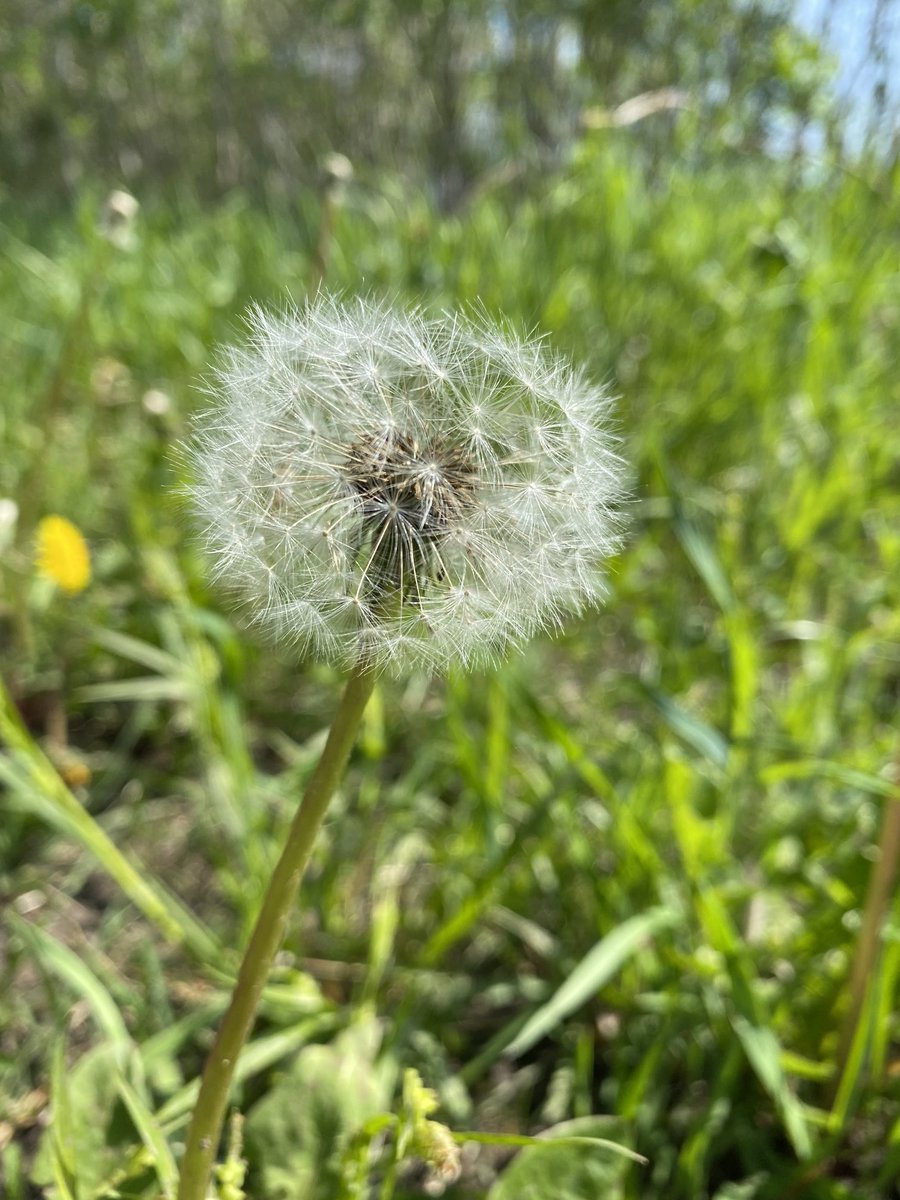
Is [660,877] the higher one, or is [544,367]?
[544,367]

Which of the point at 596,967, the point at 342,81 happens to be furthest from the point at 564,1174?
the point at 342,81

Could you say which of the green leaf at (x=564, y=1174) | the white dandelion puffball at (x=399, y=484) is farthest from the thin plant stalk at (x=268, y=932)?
the green leaf at (x=564, y=1174)

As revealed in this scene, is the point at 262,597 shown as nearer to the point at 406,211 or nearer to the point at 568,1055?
the point at 568,1055

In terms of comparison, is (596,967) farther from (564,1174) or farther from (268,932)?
(268,932)

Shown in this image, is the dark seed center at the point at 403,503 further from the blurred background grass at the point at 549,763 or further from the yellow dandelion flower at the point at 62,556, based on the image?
the yellow dandelion flower at the point at 62,556

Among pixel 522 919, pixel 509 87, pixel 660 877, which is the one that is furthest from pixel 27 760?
pixel 509 87

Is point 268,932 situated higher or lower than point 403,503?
lower
